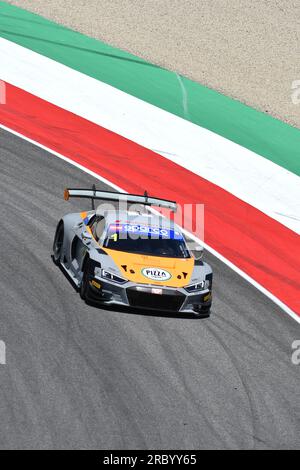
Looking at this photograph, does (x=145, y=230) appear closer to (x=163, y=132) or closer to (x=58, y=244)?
(x=58, y=244)

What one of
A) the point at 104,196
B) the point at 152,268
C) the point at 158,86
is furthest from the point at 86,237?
the point at 158,86

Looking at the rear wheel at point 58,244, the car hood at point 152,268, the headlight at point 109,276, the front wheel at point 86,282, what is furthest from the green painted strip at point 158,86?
the headlight at point 109,276

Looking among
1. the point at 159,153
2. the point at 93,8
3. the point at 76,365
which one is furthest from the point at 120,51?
A: the point at 76,365

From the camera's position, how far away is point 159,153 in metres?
23.4

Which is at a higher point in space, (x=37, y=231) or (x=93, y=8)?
(x=93, y=8)

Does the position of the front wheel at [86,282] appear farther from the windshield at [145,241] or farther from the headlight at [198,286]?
the headlight at [198,286]

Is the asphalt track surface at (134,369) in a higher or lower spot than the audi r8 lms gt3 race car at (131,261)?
lower

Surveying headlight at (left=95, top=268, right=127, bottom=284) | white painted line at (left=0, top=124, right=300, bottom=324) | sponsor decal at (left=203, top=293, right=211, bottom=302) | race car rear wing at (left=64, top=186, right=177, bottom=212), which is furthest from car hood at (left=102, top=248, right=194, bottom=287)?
white painted line at (left=0, top=124, right=300, bottom=324)

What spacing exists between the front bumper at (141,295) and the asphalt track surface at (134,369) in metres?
0.32

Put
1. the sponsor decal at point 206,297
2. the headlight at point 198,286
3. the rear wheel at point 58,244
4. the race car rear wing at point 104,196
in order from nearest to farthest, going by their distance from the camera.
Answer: the headlight at point 198,286
the sponsor decal at point 206,297
the race car rear wing at point 104,196
the rear wheel at point 58,244

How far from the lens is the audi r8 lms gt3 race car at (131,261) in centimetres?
1499

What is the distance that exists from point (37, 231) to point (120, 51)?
38.5ft

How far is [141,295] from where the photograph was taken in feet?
49.0

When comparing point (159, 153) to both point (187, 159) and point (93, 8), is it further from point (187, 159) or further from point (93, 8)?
point (93, 8)
